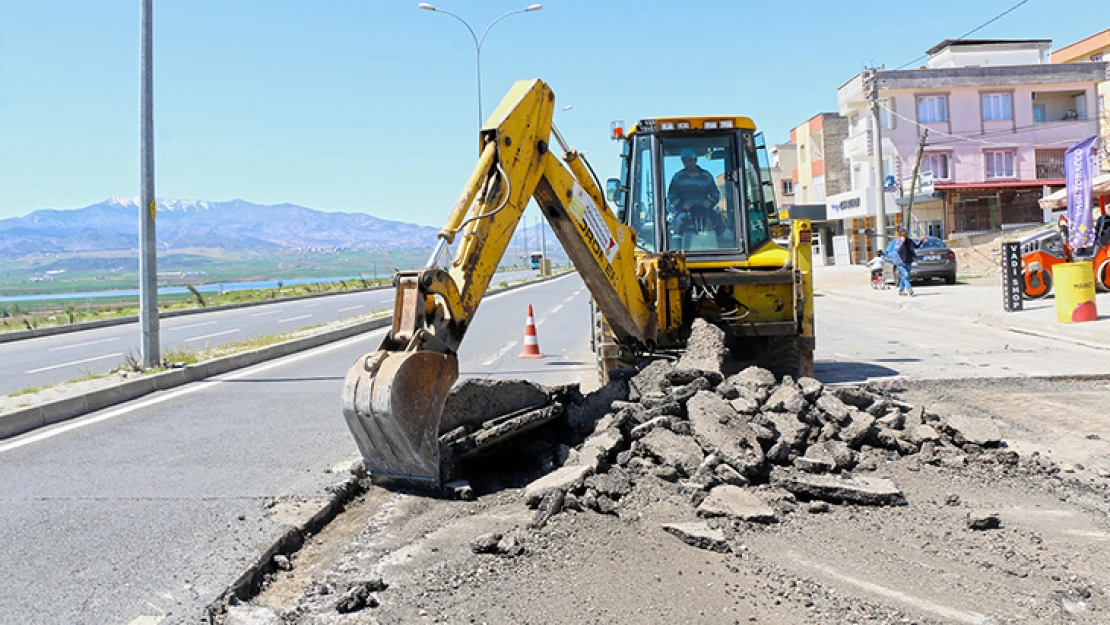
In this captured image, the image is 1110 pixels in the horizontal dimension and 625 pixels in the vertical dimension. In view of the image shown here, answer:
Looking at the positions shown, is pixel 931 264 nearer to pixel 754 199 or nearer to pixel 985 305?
pixel 985 305

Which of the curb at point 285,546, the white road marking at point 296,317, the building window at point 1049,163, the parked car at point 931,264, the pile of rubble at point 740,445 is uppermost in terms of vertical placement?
the building window at point 1049,163

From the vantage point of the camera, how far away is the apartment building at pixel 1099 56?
172 ft

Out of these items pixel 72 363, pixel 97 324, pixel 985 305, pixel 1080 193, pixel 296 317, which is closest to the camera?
pixel 72 363

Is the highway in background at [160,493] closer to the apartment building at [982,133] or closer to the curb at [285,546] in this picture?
the curb at [285,546]

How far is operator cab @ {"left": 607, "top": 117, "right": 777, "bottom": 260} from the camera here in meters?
10.2

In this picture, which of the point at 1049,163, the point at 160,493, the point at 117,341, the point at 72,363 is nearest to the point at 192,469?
the point at 160,493

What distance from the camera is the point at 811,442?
255 inches

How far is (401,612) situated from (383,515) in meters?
1.68

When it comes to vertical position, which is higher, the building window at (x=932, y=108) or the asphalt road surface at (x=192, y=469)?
the building window at (x=932, y=108)

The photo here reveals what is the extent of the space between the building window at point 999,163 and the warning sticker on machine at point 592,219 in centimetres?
5026

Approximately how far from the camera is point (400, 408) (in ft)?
18.4

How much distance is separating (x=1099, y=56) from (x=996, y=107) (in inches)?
600

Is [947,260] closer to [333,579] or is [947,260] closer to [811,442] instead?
[811,442]

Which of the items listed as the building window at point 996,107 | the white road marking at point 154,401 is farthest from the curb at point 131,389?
the building window at point 996,107
